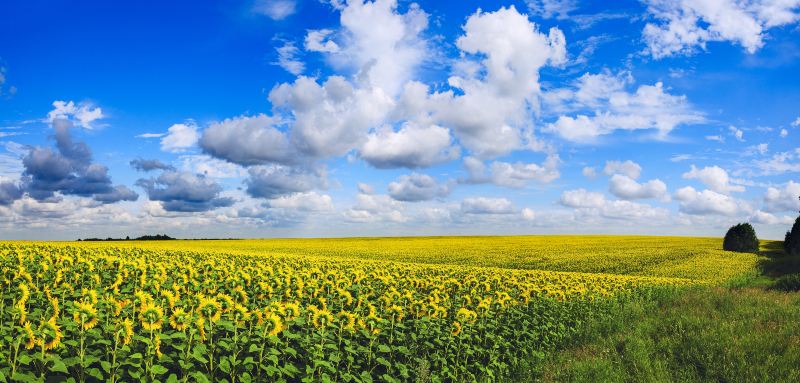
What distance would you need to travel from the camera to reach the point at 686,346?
11797 millimetres

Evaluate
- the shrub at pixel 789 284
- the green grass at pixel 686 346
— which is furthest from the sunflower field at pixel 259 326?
the shrub at pixel 789 284

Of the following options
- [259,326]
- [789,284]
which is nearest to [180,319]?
[259,326]

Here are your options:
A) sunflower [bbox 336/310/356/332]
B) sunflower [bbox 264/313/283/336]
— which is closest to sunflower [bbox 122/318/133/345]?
sunflower [bbox 264/313/283/336]

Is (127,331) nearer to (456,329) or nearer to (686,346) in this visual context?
(456,329)

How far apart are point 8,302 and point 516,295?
41.3 feet

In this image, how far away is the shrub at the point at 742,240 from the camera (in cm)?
5607

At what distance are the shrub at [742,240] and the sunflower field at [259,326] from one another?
158 ft

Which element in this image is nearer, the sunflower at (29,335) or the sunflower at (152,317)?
the sunflower at (29,335)

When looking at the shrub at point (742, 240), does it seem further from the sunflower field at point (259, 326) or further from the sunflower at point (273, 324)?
the sunflower at point (273, 324)

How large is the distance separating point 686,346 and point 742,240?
54337mm

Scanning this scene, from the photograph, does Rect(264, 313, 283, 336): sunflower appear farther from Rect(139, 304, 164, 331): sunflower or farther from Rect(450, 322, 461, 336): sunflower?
Rect(450, 322, 461, 336): sunflower

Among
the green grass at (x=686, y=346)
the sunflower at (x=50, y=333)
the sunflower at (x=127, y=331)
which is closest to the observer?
the sunflower at (x=50, y=333)

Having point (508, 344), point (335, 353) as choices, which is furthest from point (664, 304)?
point (335, 353)

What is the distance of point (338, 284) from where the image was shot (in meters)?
13.1
